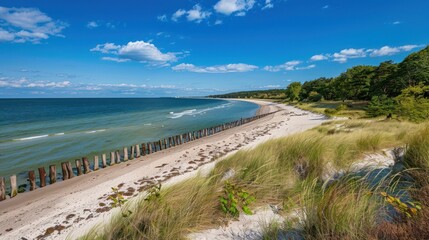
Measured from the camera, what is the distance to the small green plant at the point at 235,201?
3943 mm

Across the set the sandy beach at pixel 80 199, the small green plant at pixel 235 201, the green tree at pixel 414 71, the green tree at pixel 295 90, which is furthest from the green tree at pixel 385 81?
the small green plant at pixel 235 201

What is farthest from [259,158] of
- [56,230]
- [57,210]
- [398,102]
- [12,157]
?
[12,157]

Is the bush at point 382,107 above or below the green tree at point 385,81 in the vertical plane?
below

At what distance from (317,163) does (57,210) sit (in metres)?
9.35

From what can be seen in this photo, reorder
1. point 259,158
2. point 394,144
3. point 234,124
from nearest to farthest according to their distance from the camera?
point 259,158, point 394,144, point 234,124

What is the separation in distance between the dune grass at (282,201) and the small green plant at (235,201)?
0.16m

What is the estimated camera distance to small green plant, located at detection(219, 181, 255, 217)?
3943mm

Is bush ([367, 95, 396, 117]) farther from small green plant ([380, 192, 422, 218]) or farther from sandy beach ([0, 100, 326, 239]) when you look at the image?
small green plant ([380, 192, 422, 218])

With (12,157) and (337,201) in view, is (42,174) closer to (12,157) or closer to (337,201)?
(12,157)

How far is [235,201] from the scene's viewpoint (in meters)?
3.84

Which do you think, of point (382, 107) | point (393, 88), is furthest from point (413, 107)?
point (393, 88)

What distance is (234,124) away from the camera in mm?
32625

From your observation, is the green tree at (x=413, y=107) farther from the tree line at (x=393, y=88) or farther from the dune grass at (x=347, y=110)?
the dune grass at (x=347, y=110)

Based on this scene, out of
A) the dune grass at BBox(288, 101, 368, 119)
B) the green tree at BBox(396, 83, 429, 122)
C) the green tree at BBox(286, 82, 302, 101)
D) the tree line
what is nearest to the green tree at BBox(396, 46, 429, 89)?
the tree line
